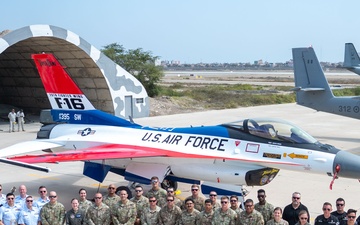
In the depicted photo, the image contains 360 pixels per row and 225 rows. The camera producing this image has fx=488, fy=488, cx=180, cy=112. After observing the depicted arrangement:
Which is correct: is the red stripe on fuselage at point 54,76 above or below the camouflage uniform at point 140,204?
above

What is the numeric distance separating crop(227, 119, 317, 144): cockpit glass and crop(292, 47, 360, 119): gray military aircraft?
36.9ft

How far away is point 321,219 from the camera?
271 inches

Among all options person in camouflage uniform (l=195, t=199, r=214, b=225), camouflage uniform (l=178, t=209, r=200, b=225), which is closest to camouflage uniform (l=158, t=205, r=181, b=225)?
camouflage uniform (l=178, t=209, r=200, b=225)

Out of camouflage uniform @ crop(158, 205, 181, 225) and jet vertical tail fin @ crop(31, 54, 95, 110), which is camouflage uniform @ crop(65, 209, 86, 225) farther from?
jet vertical tail fin @ crop(31, 54, 95, 110)

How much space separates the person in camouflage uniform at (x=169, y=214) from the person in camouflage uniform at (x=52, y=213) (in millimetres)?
1544

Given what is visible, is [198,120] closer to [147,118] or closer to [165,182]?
[147,118]

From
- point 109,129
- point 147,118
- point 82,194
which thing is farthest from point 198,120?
point 82,194

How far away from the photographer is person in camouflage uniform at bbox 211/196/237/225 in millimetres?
6953

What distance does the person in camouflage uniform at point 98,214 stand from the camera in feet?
24.3

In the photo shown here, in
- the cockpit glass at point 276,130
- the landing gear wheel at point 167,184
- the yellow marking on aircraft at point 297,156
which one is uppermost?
the cockpit glass at point 276,130

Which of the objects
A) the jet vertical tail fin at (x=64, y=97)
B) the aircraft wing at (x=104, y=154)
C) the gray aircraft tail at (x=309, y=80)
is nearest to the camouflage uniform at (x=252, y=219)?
the aircraft wing at (x=104, y=154)

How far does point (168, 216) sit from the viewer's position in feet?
24.0

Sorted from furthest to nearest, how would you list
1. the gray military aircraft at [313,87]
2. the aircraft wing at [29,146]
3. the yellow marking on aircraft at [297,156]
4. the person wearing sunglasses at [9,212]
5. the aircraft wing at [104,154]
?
the gray military aircraft at [313,87] < the aircraft wing at [29,146] < the aircraft wing at [104,154] < the yellow marking on aircraft at [297,156] < the person wearing sunglasses at [9,212]

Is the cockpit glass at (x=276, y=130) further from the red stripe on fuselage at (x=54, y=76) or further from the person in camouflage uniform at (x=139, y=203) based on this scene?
the red stripe on fuselage at (x=54, y=76)
